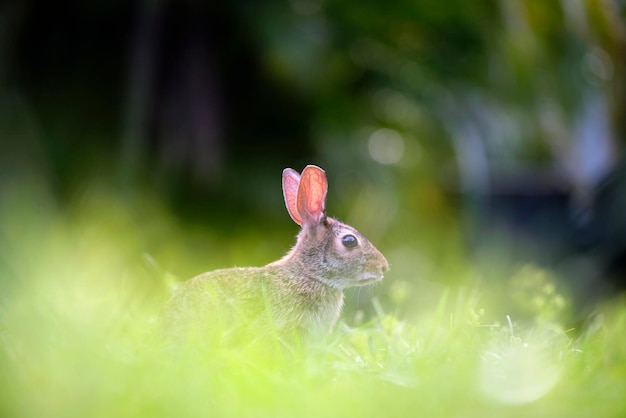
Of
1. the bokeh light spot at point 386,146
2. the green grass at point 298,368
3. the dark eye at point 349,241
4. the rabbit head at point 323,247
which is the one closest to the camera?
the green grass at point 298,368

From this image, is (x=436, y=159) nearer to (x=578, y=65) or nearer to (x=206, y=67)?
(x=578, y=65)

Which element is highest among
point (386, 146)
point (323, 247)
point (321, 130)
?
point (386, 146)

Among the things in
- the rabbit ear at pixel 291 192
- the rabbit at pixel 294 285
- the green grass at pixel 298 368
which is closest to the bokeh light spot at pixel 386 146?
the rabbit ear at pixel 291 192

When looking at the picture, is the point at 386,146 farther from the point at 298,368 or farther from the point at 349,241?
the point at 298,368

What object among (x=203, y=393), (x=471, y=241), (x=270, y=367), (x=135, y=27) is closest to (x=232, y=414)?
(x=203, y=393)

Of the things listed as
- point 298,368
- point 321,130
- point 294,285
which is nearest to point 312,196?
point 294,285

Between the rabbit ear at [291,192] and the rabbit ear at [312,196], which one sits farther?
the rabbit ear at [291,192]

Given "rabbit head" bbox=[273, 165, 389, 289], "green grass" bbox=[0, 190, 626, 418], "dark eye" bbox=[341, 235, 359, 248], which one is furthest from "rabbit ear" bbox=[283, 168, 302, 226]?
"green grass" bbox=[0, 190, 626, 418]

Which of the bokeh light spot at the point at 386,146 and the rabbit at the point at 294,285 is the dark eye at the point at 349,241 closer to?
the rabbit at the point at 294,285
